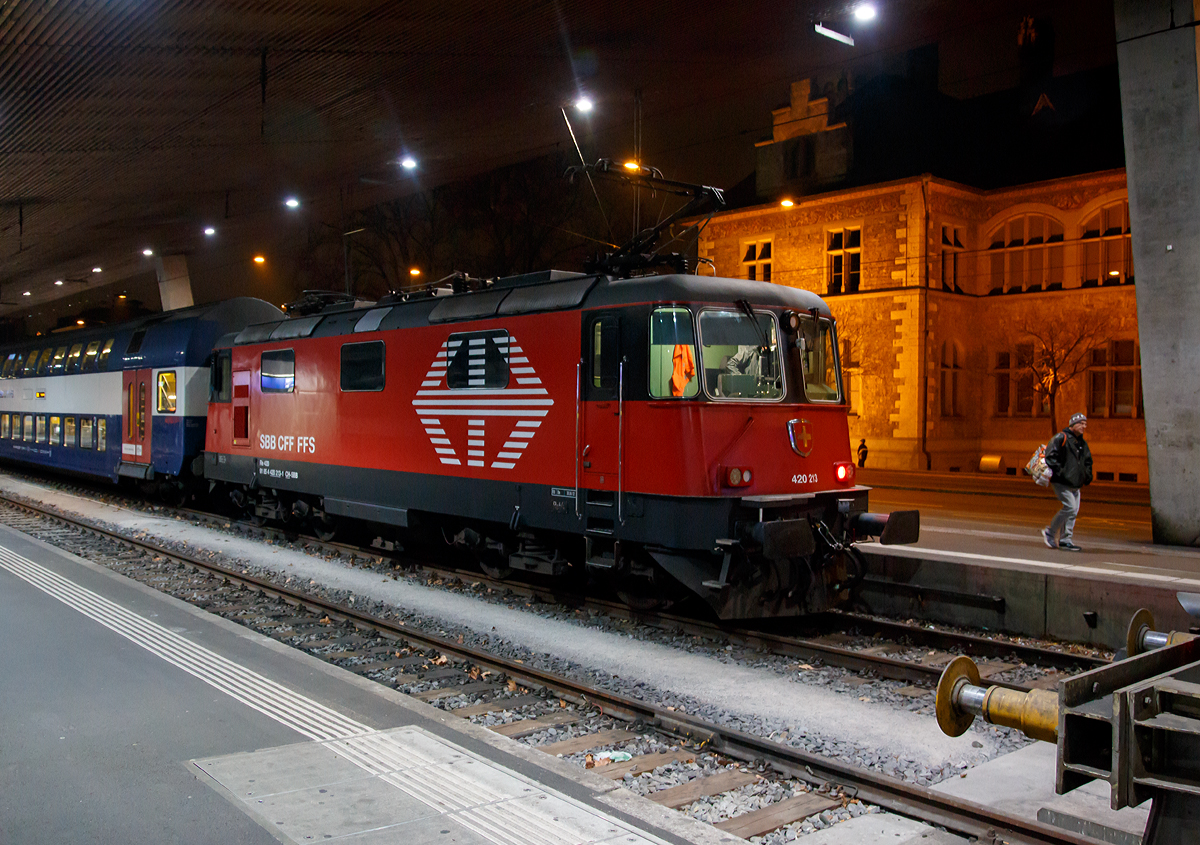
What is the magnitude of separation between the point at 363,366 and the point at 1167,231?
11.1m

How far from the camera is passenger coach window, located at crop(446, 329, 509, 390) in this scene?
34.6 ft

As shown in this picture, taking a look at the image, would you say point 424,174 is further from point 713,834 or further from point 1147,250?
point 713,834

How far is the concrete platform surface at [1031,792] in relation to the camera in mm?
4797

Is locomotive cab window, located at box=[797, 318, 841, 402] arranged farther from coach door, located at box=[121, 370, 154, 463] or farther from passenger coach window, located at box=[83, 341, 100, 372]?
passenger coach window, located at box=[83, 341, 100, 372]

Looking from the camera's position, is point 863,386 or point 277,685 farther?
point 863,386

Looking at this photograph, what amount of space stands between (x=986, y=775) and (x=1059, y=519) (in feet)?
26.1

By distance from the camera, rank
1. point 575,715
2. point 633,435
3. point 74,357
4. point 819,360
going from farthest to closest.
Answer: point 74,357 → point 819,360 → point 633,435 → point 575,715

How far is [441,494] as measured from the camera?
11578 millimetres

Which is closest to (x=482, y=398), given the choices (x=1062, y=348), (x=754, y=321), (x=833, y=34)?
(x=754, y=321)

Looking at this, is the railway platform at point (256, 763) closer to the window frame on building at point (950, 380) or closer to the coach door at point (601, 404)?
the coach door at point (601, 404)

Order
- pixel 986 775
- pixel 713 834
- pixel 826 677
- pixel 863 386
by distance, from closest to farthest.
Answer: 1. pixel 713 834
2. pixel 986 775
3. pixel 826 677
4. pixel 863 386

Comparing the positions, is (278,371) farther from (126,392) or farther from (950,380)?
(950,380)

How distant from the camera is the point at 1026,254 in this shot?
1291 inches

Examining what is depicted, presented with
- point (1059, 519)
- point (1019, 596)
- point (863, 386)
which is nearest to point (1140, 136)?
point (1059, 519)
